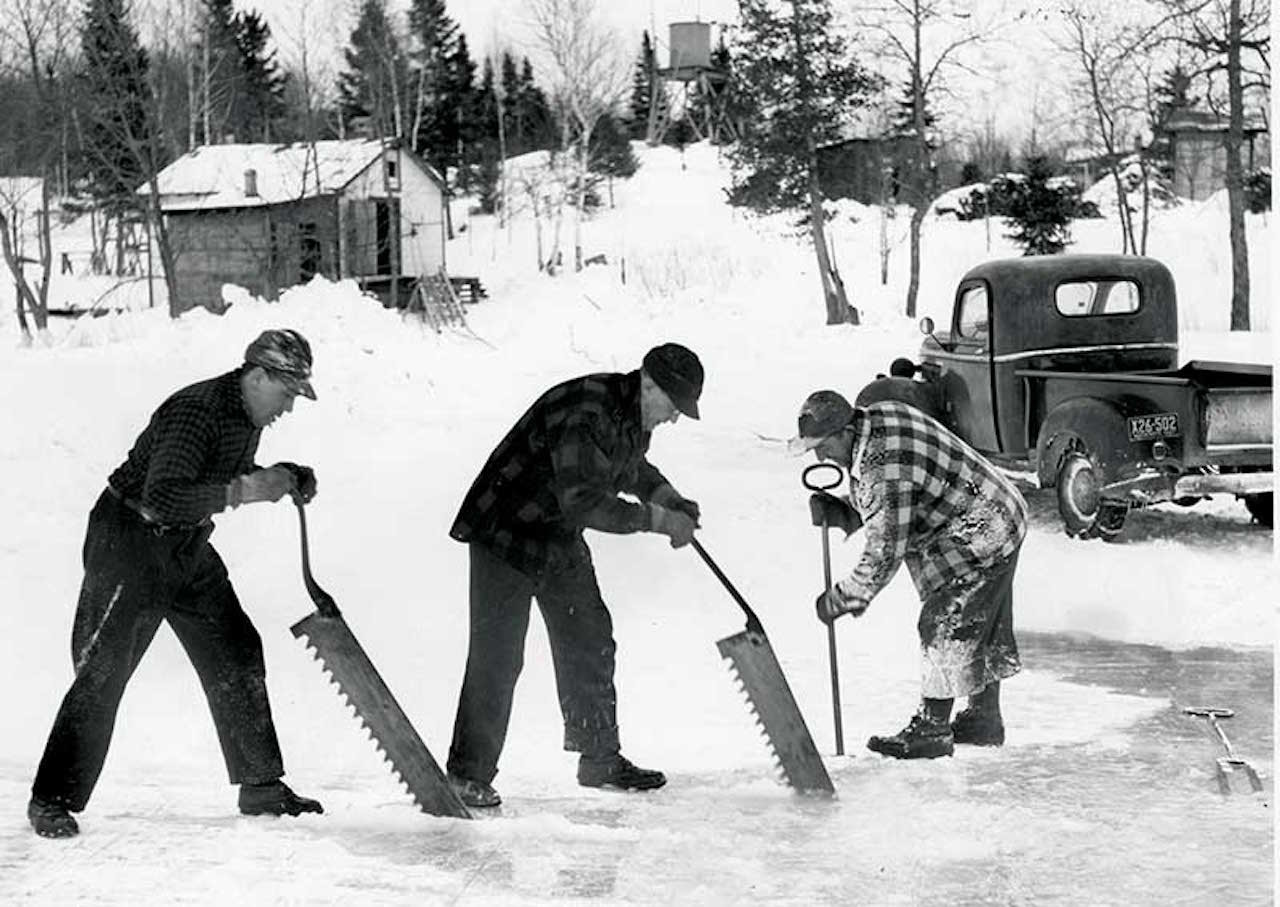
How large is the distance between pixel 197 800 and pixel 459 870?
108 centimetres

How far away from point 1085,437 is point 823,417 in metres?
4.68

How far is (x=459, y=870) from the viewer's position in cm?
403

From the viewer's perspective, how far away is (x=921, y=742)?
5.15 m

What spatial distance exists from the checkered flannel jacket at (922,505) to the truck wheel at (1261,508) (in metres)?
5.18

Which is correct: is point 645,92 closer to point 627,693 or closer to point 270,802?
point 627,693

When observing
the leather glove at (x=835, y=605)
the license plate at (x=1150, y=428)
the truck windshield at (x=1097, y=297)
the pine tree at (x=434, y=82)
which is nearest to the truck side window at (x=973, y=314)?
the truck windshield at (x=1097, y=297)

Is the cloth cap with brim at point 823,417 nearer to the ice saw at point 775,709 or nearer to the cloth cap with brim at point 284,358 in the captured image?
the ice saw at point 775,709

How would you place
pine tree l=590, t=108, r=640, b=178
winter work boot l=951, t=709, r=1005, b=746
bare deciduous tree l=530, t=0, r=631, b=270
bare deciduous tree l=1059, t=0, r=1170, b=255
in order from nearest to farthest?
winter work boot l=951, t=709, r=1005, b=746, bare deciduous tree l=1059, t=0, r=1170, b=255, bare deciduous tree l=530, t=0, r=631, b=270, pine tree l=590, t=108, r=640, b=178

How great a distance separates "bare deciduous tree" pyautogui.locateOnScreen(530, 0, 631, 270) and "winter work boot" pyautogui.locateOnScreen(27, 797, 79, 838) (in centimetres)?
1787

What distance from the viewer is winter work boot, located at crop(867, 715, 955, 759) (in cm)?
515

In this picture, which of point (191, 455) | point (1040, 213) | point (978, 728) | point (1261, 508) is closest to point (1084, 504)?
point (1261, 508)

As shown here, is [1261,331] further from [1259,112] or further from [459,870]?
[459,870]

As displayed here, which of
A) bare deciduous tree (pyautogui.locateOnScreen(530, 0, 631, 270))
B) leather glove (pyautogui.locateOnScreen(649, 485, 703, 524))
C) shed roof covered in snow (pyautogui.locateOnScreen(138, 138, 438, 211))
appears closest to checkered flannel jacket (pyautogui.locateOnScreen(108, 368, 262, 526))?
leather glove (pyautogui.locateOnScreen(649, 485, 703, 524))

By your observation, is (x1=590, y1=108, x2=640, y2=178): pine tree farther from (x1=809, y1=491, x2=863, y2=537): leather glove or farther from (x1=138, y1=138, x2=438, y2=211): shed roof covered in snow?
(x1=809, y1=491, x2=863, y2=537): leather glove
